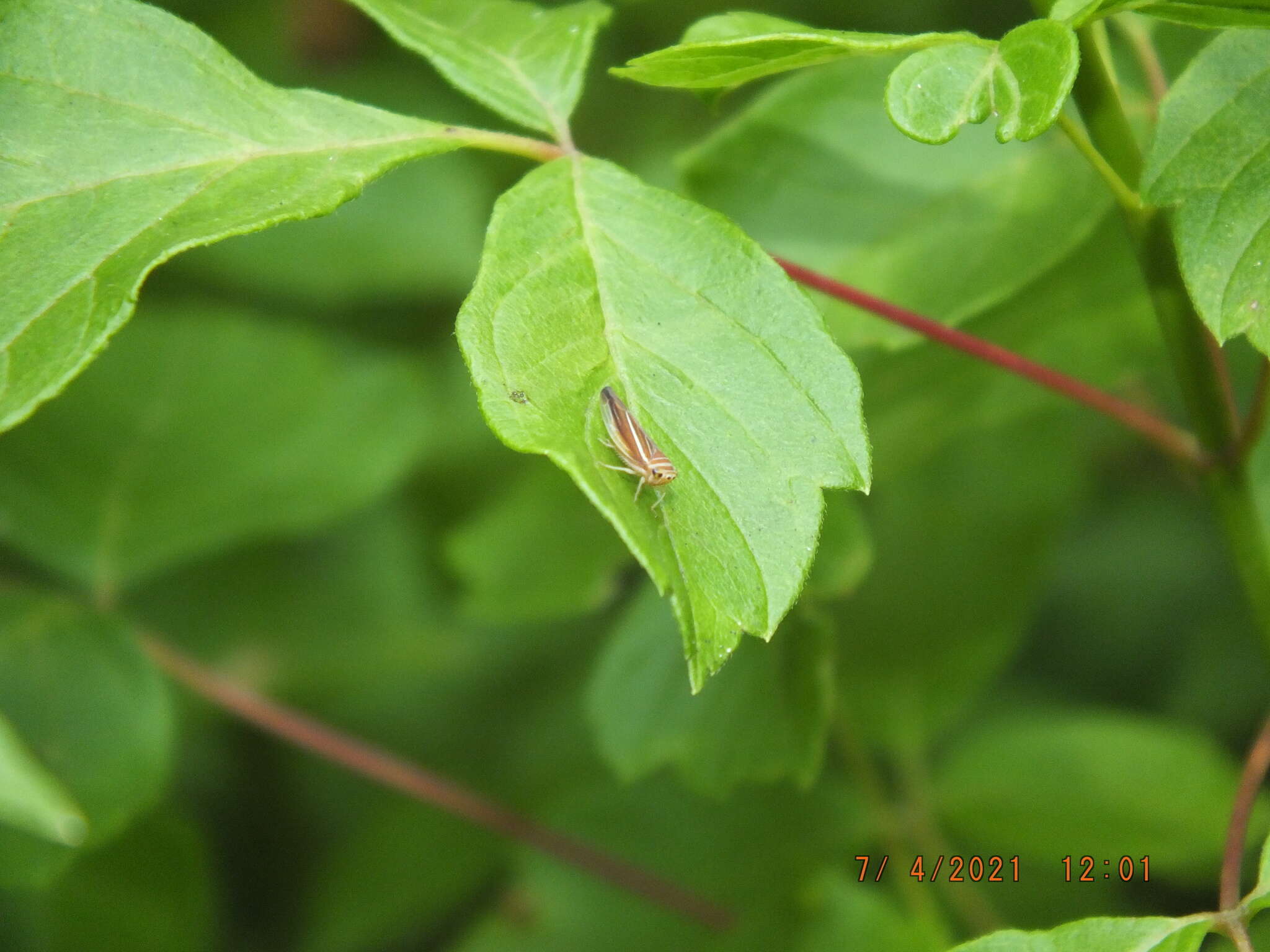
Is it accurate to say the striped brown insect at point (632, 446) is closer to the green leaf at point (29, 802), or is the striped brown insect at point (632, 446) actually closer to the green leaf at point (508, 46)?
the green leaf at point (508, 46)

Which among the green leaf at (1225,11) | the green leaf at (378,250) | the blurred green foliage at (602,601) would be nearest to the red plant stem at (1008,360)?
the blurred green foliage at (602,601)

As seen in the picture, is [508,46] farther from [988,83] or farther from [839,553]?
[839,553]

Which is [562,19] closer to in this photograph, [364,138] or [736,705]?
[364,138]

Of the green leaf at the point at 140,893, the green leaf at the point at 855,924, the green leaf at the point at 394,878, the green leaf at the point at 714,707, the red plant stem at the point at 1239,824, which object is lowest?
the green leaf at the point at 394,878

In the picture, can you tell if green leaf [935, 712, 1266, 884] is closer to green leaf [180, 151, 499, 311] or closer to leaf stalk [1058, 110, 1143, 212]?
leaf stalk [1058, 110, 1143, 212]

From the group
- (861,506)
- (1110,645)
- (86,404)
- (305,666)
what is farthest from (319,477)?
(1110,645)

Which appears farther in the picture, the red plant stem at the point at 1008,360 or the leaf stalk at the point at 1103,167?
the red plant stem at the point at 1008,360
